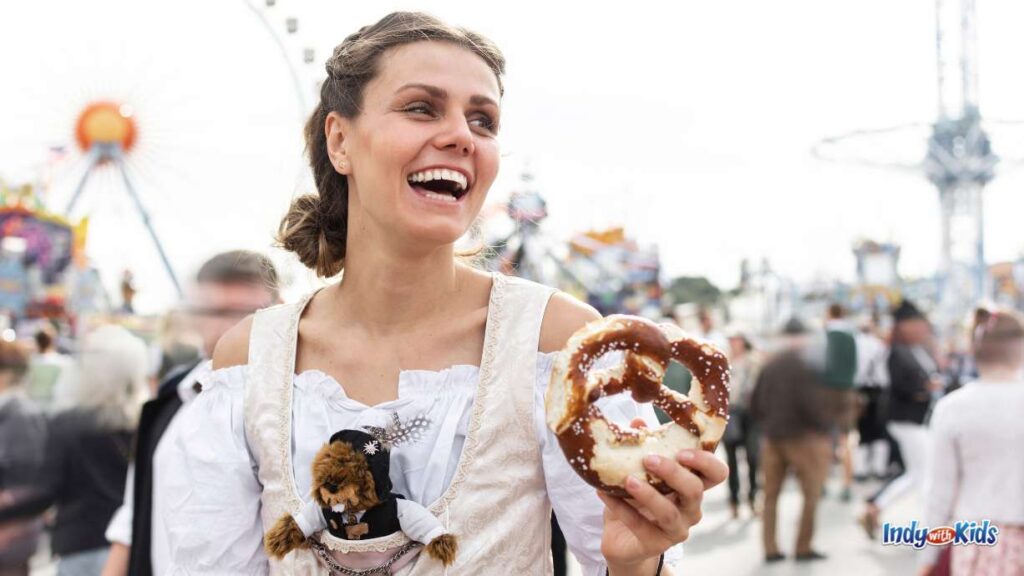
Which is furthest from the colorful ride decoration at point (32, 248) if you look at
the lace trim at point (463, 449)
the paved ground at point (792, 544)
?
the lace trim at point (463, 449)

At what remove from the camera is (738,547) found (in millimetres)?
6828

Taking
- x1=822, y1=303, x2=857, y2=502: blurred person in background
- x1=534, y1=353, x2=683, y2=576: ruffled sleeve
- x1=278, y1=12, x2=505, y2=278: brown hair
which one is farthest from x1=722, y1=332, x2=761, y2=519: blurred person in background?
x1=534, y1=353, x2=683, y2=576: ruffled sleeve

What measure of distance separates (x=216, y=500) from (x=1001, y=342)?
11.6ft

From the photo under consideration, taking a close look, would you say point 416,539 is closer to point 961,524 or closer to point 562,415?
point 562,415

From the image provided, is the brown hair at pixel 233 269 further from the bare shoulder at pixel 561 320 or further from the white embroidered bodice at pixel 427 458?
the bare shoulder at pixel 561 320

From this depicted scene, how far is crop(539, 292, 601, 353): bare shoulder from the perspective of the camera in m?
1.60

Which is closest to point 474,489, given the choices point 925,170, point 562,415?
point 562,415

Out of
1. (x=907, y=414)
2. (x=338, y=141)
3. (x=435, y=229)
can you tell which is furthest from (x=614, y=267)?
(x=435, y=229)

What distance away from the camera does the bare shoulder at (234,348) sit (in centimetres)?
176

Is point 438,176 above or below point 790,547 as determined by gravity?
above

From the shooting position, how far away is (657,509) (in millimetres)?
1290

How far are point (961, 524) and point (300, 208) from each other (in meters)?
3.09

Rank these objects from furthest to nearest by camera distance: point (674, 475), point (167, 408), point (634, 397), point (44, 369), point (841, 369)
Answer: point (44, 369), point (841, 369), point (167, 408), point (634, 397), point (674, 475)

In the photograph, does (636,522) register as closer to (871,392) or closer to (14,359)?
(14,359)
